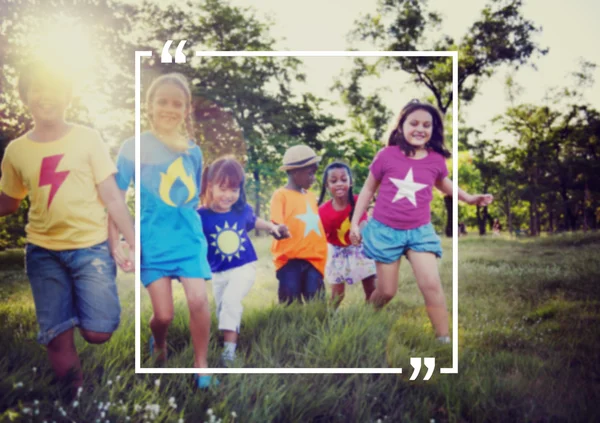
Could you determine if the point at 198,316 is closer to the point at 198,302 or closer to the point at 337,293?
the point at 198,302

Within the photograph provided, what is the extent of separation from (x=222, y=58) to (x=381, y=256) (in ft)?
4.49

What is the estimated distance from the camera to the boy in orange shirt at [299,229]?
268cm

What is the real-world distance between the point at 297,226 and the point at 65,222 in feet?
3.82

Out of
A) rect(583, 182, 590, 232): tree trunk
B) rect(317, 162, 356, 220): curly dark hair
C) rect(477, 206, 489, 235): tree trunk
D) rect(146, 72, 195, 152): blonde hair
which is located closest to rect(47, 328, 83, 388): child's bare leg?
rect(146, 72, 195, 152): blonde hair

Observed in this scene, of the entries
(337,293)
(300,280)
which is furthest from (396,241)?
(300,280)

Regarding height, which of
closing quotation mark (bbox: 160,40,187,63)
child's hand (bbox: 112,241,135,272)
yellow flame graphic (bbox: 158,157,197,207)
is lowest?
child's hand (bbox: 112,241,135,272)

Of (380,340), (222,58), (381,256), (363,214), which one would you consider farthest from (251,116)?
(380,340)

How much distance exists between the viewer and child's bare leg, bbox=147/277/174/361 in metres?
2.37

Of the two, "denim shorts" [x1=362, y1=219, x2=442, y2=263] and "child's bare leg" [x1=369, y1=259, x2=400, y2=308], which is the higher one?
"denim shorts" [x1=362, y1=219, x2=442, y2=263]

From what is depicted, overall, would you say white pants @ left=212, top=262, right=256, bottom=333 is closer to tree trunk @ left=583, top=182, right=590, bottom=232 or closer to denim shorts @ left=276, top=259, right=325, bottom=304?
denim shorts @ left=276, top=259, right=325, bottom=304

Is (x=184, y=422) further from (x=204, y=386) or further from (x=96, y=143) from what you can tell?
(x=96, y=143)

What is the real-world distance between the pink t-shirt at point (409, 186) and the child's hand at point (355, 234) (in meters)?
0.17

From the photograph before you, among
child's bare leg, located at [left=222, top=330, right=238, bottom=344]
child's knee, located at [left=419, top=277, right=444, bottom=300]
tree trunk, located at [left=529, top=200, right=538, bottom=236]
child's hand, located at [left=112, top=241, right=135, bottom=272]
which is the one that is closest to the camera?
child's hand, located at [left=112, top=241, right=135, bottom=272]

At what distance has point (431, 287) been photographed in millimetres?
2559
